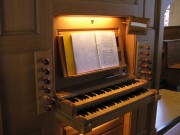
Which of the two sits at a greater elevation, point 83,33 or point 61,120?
point 83,33

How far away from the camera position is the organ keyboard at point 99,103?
1727mm

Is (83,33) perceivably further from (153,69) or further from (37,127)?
(153,69)

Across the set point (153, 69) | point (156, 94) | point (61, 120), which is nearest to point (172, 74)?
point (153, 69)

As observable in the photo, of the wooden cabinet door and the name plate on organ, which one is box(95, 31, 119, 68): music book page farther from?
the wooden cabinet door

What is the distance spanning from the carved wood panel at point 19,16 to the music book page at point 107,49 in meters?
0.77

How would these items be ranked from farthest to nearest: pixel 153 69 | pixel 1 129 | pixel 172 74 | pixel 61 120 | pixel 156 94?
pixel 172 74 → pixel 153 69 → pixel 156 94 → pixel 61 120 → pixel 1 129

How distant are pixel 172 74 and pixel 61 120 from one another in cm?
406

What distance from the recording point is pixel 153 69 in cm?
288

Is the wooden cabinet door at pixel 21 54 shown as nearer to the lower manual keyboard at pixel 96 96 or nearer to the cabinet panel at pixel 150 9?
the lower manual keyboard at pixel 96 96

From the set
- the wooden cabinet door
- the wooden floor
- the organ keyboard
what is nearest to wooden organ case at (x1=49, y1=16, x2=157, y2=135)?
the organ keyboard

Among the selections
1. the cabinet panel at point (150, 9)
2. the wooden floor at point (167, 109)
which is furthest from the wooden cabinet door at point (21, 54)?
the wooden floor at point (167, 109)

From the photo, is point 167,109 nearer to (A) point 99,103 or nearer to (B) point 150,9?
(B) point 150,9

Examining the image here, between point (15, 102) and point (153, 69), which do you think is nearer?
point (15, 102)

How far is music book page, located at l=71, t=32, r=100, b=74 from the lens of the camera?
2.02 meters
